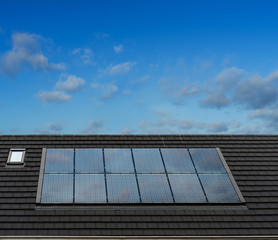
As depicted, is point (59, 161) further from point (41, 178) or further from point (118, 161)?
point (118, 161)

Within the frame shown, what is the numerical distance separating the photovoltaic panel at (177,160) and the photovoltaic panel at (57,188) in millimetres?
5056

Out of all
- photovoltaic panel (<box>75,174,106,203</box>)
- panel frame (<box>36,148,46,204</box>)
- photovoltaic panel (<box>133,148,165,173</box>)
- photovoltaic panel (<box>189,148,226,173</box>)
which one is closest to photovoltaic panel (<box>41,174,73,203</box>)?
panel frame (<box>36,148,46,204</box>)

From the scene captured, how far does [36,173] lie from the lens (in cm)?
1265

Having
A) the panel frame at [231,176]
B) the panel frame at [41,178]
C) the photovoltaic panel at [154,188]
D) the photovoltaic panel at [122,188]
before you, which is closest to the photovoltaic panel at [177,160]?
the photovoltaic panel at [154,188]

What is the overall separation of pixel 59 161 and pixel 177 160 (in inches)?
248

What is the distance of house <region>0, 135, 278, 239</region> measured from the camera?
10406 millimetres

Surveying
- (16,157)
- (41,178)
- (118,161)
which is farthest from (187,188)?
(16,157)

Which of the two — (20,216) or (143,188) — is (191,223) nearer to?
(143,188)

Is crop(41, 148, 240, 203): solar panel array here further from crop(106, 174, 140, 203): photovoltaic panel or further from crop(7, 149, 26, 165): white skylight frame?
crop(7, 149, 26, 165): white skylight frame

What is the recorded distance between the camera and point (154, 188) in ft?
40.8

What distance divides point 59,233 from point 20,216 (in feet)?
6.44

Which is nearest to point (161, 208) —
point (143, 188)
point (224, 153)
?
point (143, 188)

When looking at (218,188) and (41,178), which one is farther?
(218,188)

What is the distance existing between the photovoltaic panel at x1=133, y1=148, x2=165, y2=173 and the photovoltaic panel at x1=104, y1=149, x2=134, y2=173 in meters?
0.37
